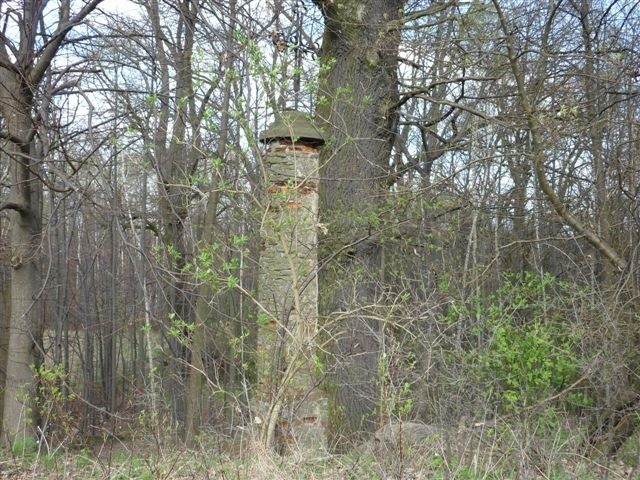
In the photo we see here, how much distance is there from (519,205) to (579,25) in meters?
3.12

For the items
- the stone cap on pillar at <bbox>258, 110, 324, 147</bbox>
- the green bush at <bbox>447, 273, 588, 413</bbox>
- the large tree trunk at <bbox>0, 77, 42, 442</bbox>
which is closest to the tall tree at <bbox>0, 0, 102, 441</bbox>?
the large tree trunk at <bbox>0, 77, 42, 442</bbox>

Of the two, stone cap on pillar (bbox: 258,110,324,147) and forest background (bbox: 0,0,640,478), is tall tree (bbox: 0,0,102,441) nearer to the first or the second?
forest background (bbox: 0,0,640,478)

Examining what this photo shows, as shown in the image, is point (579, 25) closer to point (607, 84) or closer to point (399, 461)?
point (607, 84)

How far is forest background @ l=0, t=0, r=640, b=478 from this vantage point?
5.26m

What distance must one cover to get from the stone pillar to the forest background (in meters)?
0.10

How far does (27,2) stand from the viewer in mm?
7930

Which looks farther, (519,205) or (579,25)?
(519,205)

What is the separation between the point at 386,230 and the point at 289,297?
7.17 ft

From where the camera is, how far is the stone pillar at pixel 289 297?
4895 millimetres

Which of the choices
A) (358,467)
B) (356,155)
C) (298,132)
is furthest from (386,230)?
(358,467)

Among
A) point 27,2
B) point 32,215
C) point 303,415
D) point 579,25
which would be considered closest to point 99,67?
point 27,2

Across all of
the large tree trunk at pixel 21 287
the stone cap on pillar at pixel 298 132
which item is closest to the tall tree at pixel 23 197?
the large tree trunk at pixel 21 287

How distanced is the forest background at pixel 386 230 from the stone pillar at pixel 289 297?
0.10 m

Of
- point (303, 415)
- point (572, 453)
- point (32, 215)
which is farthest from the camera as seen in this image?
point (32, 215)
